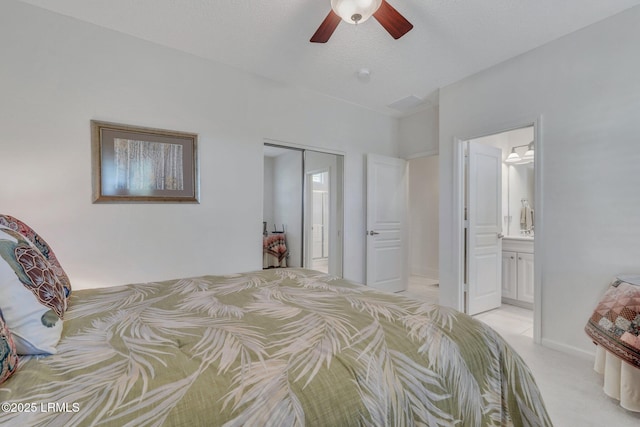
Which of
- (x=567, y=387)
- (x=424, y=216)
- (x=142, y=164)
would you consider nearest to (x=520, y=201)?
(x=424, y=216)

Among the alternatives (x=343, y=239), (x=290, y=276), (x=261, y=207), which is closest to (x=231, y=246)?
(x=261, y=207)

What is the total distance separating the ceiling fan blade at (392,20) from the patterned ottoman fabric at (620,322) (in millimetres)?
2186

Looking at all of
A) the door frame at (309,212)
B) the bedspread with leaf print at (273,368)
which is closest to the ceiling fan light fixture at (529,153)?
the door frame at (309,212)

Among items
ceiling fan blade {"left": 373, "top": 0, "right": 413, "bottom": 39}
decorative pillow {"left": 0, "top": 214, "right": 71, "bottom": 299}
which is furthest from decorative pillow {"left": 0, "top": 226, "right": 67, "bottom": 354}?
ceiling fan blade {"left": 373, "top": 0, "right": 413, "bottom": 39}

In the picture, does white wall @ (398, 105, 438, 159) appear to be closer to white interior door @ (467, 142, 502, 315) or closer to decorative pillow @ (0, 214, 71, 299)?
white interior door @ (467, 142, 502, 315)

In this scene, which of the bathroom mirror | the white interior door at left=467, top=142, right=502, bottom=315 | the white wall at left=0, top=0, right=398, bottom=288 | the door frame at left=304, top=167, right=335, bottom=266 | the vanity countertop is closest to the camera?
the white wall at left=0, top=0, right=398, bottom=288

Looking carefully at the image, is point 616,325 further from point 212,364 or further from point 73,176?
point 73,176

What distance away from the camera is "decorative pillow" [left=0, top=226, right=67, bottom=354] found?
2.65 ft

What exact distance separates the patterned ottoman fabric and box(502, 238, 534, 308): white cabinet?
170cm

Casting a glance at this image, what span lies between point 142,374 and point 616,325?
2.49 metres

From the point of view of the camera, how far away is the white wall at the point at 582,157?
2.16 metres

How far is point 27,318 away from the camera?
84 centimetres

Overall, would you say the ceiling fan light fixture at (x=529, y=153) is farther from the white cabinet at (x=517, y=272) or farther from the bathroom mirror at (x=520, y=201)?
the white cabinet at (x=517, y=272)

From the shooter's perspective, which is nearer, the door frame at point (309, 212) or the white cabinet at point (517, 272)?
the white cabinet at point (517, 272)
